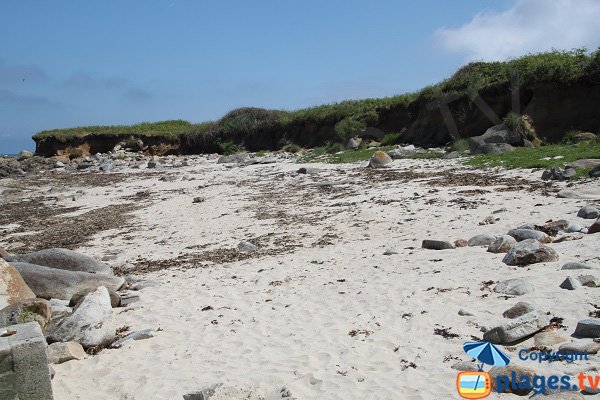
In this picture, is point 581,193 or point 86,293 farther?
point 581,193

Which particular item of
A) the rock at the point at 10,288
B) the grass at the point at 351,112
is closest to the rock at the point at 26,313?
the rock at the point at 10,288

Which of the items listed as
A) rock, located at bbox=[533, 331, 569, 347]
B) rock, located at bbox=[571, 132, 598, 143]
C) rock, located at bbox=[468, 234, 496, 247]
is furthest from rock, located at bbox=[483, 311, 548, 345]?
rock, located at bbox=[571, 132, 598, 143]

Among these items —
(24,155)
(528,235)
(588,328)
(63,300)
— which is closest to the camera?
(588,328)

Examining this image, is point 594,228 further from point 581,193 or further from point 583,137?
point 583,137

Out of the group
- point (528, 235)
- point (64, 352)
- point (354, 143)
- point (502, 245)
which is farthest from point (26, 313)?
point (354, 143)

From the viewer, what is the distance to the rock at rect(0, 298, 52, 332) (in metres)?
5.52

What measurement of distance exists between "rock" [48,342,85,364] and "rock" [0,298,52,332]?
0.88ft

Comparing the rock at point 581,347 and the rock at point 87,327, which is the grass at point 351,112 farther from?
the rock at point 87,327

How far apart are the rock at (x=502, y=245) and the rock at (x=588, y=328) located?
2.80 metres

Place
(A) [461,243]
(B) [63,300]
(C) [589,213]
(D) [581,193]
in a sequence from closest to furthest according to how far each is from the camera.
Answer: (B) [63,300]
(A) [461,243]
(C) [589,213]
(D) [581,193]

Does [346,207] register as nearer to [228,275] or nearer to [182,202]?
[228,275]

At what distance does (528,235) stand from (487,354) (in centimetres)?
388

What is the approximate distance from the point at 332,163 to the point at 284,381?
54.0 feet

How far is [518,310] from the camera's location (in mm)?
5273
